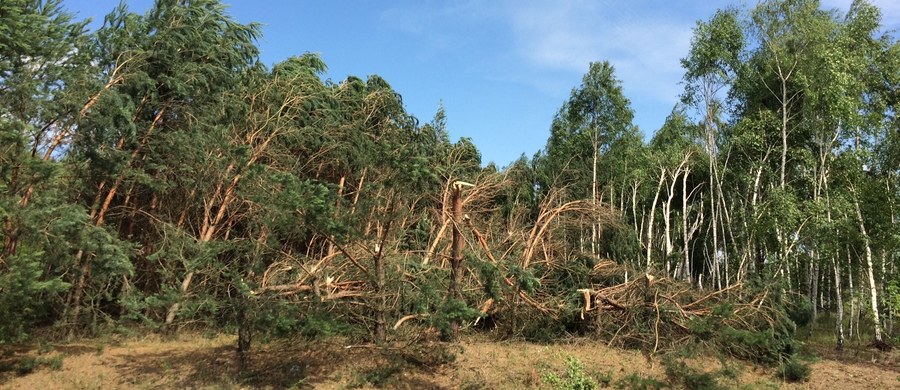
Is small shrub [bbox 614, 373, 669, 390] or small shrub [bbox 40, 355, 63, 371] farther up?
small shrub [bbox 614, 373, 669, 390]

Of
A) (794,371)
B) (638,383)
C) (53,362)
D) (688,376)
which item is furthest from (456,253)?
(53,362)

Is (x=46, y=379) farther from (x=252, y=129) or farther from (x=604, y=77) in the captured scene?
(x=604, y=77)

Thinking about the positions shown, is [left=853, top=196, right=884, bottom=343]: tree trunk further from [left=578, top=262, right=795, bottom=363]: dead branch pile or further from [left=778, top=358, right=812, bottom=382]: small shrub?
[left=778, top=358, right=812, bottom=382]: small shrub

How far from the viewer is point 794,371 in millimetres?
8930

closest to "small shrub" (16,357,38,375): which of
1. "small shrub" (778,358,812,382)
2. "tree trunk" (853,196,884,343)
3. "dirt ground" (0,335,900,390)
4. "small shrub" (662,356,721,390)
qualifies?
"dirt ground" (0,335,900,390)

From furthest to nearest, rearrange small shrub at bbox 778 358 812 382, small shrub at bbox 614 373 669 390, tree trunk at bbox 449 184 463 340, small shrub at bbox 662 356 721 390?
1. small shrub at bbox 778 358 812 382
2. tree trunk at bbox 449 184 463 340
3. small shrub at bbox 614 373 669 390
4. small shrub at bbox 662 356 721 390

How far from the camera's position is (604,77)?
19219 mm

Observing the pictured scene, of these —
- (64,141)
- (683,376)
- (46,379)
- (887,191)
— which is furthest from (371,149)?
(887,191)

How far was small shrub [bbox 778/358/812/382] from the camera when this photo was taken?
8898mm

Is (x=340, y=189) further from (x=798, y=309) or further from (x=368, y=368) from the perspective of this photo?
(x=798, y=309)

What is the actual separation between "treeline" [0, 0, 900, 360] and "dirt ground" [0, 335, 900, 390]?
529 mm

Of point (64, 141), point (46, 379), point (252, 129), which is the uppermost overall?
point (252, 129)

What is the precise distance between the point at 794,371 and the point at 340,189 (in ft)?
30.2

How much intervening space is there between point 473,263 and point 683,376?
12.0ft
